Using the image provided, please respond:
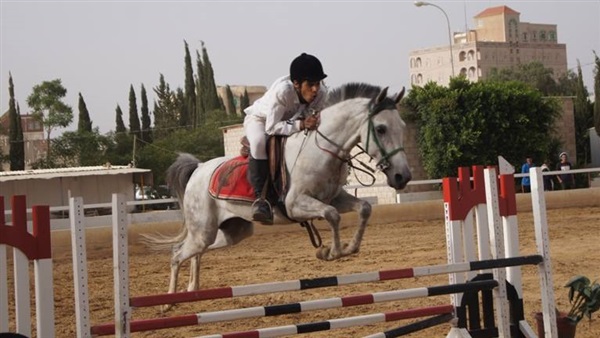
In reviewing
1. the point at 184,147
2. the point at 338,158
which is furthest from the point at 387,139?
the point at 184,147

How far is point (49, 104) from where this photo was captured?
44938 millimetres

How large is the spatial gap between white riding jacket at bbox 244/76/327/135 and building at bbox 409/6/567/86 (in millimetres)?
108240

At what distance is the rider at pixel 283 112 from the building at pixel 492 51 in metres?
108

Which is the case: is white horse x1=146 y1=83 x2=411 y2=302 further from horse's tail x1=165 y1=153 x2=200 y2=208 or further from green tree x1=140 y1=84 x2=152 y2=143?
green tree x1=140 y1=84 x2=152 y2=143

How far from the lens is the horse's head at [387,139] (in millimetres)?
5961

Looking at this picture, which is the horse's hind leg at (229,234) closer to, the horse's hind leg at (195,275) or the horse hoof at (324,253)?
the horse's hind leg at (195,275)

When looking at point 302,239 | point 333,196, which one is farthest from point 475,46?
point 333,196

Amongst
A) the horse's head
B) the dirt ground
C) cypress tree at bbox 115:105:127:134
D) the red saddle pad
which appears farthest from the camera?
cypress tree at bbox 115:105:127:134

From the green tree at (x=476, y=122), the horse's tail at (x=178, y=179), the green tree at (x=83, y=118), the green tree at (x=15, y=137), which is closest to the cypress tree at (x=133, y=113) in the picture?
the green tree at (x=83, y=118)

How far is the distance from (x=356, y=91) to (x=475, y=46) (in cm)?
11674

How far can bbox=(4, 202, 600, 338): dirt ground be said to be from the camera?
24.9ft

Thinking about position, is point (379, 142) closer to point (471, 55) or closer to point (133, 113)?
point (133, 113)

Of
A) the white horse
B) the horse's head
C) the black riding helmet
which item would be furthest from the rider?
the horse's head

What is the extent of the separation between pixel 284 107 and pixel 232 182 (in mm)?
870
